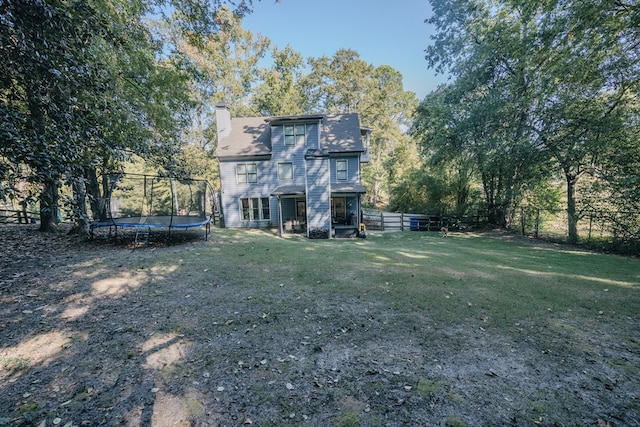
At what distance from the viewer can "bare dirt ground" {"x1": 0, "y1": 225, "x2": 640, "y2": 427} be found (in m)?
2.51

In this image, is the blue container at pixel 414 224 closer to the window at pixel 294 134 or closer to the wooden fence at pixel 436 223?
the wooden fence at pixel 436 223

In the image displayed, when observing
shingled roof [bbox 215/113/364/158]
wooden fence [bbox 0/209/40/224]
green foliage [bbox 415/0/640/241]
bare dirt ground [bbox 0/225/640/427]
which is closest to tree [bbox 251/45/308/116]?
shingled roof [bbox 215/113/364/158]

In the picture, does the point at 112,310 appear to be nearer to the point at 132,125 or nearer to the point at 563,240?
the point at 132,125

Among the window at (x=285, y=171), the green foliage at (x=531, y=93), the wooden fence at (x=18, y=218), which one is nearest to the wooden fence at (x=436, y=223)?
the green foliage at (x=531, y=93)

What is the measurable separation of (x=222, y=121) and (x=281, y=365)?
19730 mm

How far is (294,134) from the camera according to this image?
17.4 meters

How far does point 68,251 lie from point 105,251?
908mm

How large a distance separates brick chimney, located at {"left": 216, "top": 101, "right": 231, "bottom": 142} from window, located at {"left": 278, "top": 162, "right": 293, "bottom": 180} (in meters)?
5.55

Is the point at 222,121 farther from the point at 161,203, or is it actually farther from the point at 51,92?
the point at 51,92

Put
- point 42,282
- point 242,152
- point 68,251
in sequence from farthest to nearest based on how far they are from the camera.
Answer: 1. point 242,152
2. point 68,251
3. point 42,282

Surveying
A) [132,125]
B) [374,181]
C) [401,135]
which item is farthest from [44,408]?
[401,135]

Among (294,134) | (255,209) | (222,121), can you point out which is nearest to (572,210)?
(294,134)

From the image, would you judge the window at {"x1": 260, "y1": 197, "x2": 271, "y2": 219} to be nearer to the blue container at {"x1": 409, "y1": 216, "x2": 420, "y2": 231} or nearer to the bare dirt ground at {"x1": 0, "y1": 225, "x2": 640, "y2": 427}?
the blue container at {"x1": 409, "y1": 216, "x2": 420, "y2": 231}

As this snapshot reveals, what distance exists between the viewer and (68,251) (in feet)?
25.3
